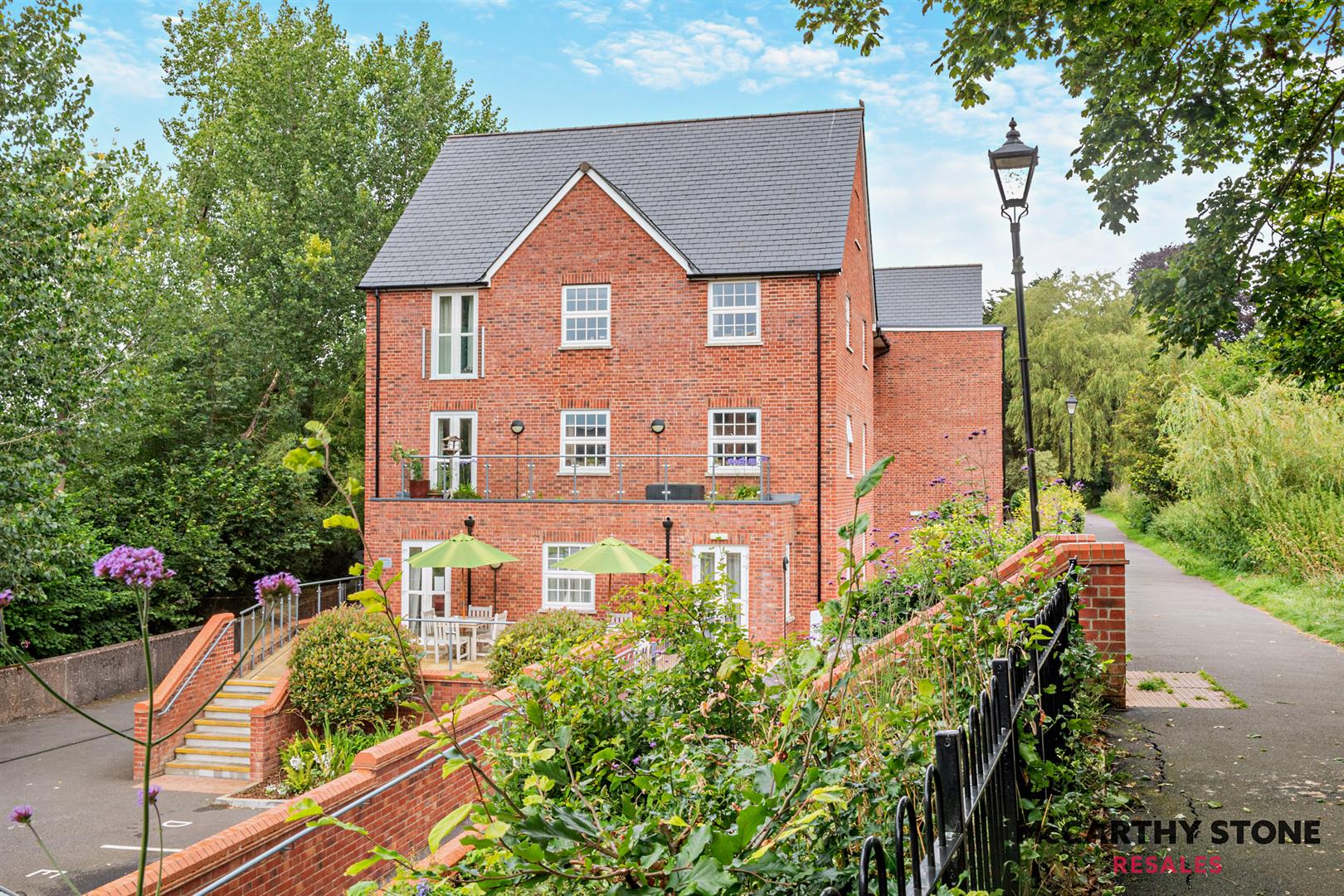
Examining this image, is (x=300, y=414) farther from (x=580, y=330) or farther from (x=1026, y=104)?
(x=1026, y=104)

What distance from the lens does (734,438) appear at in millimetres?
20719

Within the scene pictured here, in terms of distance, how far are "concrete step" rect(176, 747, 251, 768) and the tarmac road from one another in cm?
60

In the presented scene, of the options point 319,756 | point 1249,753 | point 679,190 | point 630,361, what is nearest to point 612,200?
point 679,190

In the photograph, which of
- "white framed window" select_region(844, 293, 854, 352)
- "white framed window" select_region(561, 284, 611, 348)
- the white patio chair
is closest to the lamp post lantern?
the white patio chair

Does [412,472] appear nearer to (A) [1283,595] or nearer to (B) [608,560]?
(B) [608,560]

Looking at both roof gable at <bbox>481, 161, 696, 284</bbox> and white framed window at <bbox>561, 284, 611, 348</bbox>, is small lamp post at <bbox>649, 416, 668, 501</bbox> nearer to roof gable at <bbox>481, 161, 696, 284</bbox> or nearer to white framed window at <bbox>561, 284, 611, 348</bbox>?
white framed window at <bbox>561, 284, 611, 348</bbox>

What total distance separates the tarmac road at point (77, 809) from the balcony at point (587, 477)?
764 centimetres

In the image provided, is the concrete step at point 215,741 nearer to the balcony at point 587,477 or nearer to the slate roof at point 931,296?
the balcony at point 587,477

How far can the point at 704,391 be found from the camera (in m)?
20.8

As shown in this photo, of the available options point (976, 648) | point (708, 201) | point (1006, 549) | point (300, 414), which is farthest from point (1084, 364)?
point (976, 648)

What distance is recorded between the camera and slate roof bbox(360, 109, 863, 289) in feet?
69.6

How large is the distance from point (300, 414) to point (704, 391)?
16.4m

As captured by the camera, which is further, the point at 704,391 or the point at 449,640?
the point at 704,391

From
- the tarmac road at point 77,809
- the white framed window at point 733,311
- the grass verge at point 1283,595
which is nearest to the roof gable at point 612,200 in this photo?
the white framed window at point 733,311
